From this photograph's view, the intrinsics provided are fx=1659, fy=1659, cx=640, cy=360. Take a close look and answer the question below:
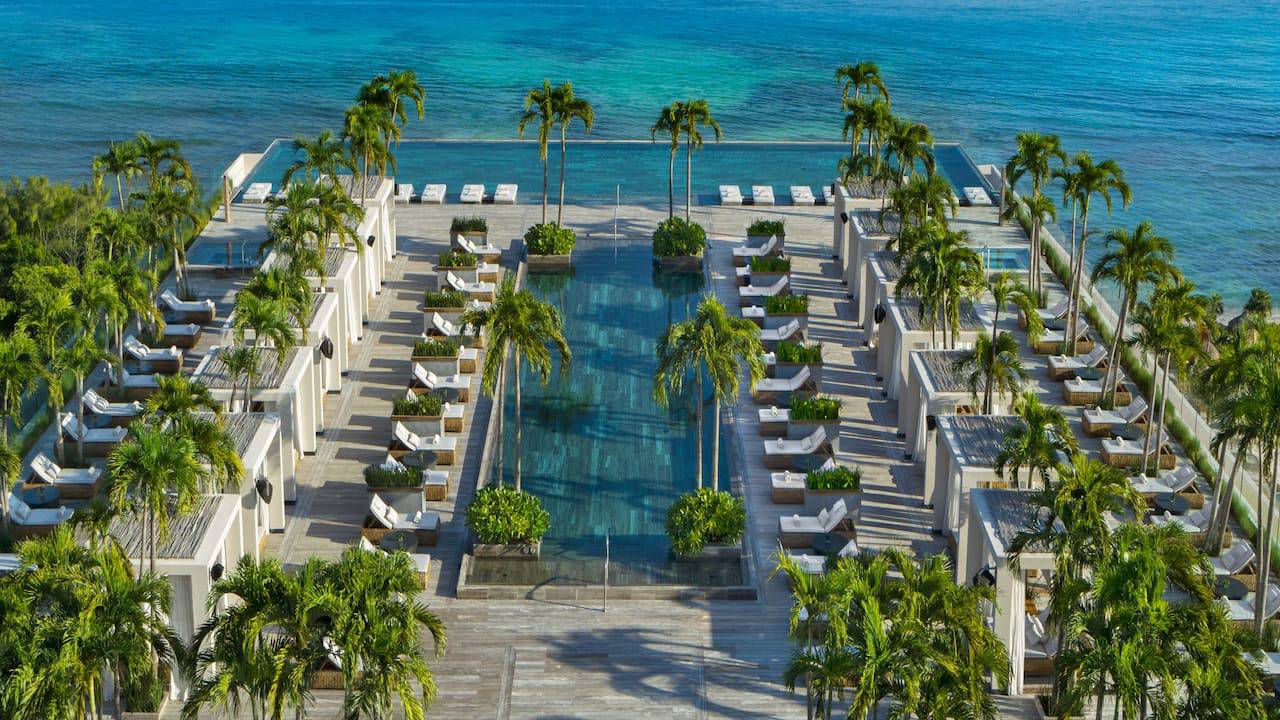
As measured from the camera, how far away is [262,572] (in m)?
23.5

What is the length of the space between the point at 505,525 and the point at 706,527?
3879 millimetres

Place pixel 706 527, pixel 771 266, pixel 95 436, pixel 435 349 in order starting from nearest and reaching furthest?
pixel 706 527, pixel 95 436, pixel 435 349, pixel 771 266

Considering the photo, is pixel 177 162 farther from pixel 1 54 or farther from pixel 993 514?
pixel 1 54

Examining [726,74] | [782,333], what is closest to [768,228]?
[782,333]

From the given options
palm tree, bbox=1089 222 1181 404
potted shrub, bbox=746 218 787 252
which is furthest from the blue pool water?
palm tree, bbox=1089 222 1181 404

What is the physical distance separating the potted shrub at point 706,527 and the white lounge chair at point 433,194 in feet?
87.0

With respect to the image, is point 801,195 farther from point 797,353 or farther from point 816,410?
point 816,410

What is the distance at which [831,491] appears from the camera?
110ft

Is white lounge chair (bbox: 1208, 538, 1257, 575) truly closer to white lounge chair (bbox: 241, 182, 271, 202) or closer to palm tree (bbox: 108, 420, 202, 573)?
palm tree (bbox: 108, 420, 202, 573)

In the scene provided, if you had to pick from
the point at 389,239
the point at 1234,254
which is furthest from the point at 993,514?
the point at 1234,254

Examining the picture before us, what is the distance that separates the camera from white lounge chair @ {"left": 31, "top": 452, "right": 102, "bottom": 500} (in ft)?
112

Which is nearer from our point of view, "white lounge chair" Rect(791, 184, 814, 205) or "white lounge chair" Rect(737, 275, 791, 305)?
"white lounge chair" Rect(737, 275, 791, 305)

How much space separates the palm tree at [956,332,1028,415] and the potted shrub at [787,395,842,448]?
133 inches

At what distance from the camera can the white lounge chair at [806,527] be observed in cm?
3247
